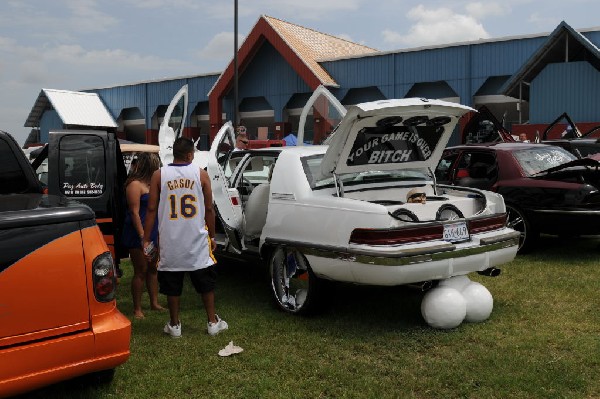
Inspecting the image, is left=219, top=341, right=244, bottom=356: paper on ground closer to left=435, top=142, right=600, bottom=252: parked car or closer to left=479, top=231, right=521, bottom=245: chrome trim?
left=479, top=231, right=521, bottom=245: chrome trim

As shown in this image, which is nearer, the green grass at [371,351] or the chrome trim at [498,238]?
the green grass at [371,351]

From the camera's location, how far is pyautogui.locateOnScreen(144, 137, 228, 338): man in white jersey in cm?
482

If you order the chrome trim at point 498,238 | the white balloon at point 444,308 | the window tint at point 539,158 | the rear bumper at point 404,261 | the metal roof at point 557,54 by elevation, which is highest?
the metal roof at point 557,54

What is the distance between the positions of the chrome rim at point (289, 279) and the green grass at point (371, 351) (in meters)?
0.16

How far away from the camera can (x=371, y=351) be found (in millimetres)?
4633

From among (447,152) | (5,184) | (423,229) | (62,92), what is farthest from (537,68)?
(62,92)

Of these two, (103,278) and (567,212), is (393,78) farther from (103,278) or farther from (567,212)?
(103,278)

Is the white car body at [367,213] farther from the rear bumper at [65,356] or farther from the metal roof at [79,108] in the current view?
the metal roof at [79,108]

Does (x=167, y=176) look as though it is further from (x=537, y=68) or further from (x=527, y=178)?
(x=537, y=68)

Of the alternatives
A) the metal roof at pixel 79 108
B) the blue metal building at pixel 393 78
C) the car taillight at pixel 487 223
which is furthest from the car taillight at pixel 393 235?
the metal roof at pixel 79 108

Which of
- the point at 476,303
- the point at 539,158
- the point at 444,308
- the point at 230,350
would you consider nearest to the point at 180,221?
the point at 230,350

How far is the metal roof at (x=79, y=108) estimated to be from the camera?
3847cm

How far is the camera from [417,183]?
626 cm

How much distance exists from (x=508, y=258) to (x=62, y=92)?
4031cm
